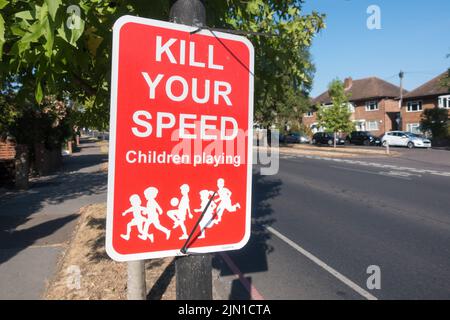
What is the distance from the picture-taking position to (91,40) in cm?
321

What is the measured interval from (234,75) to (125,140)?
643 mm

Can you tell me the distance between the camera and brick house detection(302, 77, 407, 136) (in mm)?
56625

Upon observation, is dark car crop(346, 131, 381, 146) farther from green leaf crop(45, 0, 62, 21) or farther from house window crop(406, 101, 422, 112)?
green leaf crop(45, 0, 62, 21)

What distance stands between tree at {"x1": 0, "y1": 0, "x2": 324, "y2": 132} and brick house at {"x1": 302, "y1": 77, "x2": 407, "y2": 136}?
5055cm

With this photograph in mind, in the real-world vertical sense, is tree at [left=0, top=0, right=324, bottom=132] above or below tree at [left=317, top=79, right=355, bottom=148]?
below

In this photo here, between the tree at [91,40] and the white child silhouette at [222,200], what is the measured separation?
806 mm

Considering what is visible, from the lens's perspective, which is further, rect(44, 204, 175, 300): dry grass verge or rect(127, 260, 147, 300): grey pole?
rect(44, 204, 175, 300): dry grass verge

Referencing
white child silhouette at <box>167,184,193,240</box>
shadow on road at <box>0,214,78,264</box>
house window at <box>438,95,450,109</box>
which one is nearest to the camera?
white child silhouette at <box>167,184,193,240</box>

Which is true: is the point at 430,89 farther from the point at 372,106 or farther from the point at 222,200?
the point at 222,200

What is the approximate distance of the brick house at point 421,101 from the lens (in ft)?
153

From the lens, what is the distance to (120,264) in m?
5.82

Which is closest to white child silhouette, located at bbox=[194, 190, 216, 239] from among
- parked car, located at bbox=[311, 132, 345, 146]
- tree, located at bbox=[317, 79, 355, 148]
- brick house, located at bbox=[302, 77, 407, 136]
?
tree, located at bbox=[317, 79, 355, 148]

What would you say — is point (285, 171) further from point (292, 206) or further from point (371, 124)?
point (371, 124)
